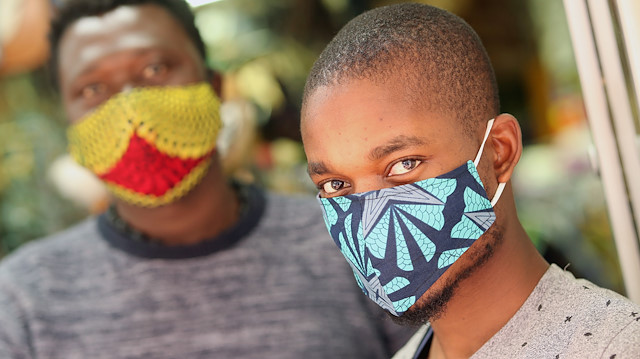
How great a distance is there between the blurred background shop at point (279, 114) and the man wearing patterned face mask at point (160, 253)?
14.7 inches

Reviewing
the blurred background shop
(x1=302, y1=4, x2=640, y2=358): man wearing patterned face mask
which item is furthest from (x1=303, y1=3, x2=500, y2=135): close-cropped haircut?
the blurred background shop

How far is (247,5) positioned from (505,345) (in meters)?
3.84

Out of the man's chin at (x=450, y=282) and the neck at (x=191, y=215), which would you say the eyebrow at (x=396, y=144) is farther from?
the neck at (x=191, y=215)

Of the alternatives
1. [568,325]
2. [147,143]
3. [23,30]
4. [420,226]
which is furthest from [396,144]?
[23,30]

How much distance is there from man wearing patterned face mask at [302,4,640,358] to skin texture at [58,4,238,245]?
1099 millimetres

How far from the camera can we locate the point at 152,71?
2307 mm

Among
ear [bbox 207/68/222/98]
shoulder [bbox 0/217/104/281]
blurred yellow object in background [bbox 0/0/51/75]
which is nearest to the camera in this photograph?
shoulder [bbox 0/217/104/281]

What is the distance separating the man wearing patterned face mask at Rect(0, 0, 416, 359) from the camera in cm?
221

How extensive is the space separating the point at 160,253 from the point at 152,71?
2.26 ft

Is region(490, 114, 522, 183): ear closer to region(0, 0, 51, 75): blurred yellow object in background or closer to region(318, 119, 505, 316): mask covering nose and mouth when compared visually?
region(318, 119, 505, 316): mask covering nose and mouth

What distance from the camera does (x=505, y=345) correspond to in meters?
1.29

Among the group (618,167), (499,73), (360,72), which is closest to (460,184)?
(360,72)

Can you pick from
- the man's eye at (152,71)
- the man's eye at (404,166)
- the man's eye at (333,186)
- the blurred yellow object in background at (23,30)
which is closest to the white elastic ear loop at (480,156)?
the man's eye at (404,166)

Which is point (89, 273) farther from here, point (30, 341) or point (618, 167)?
point (618, 167)
